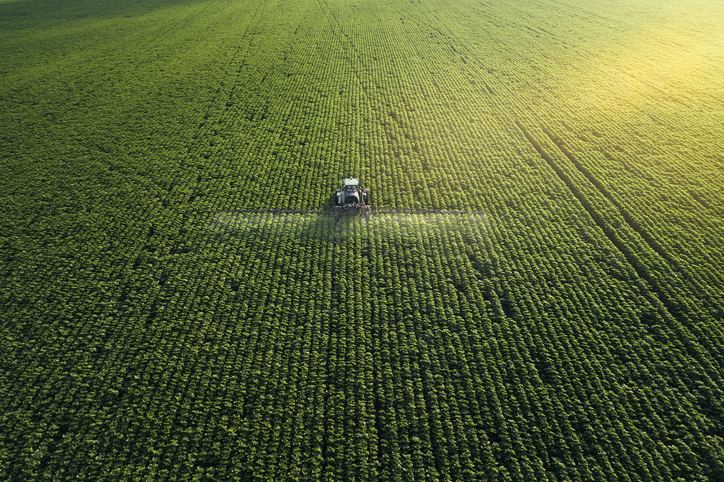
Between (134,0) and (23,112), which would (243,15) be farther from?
(23,112)

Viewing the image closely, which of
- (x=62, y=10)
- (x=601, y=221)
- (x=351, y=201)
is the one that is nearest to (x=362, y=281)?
(x=351, y=201)

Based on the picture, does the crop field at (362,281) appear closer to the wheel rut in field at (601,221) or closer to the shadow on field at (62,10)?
the wheel rut in field at (601,221)

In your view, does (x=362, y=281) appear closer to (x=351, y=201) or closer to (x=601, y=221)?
(x=351, y=201)

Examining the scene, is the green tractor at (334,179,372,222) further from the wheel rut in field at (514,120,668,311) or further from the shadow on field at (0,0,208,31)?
the shadow on field at (0,0,208,31)

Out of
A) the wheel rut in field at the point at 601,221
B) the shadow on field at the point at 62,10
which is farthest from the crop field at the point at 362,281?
the shadow on field at the point at 62,10

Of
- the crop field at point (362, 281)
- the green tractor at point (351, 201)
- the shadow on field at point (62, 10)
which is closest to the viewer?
the crop field at point (362, 281)

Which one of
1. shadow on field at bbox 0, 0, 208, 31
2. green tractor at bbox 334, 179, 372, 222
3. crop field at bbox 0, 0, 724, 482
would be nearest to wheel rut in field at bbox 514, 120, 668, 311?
crop field at bbox 0, 0, 724, 482
